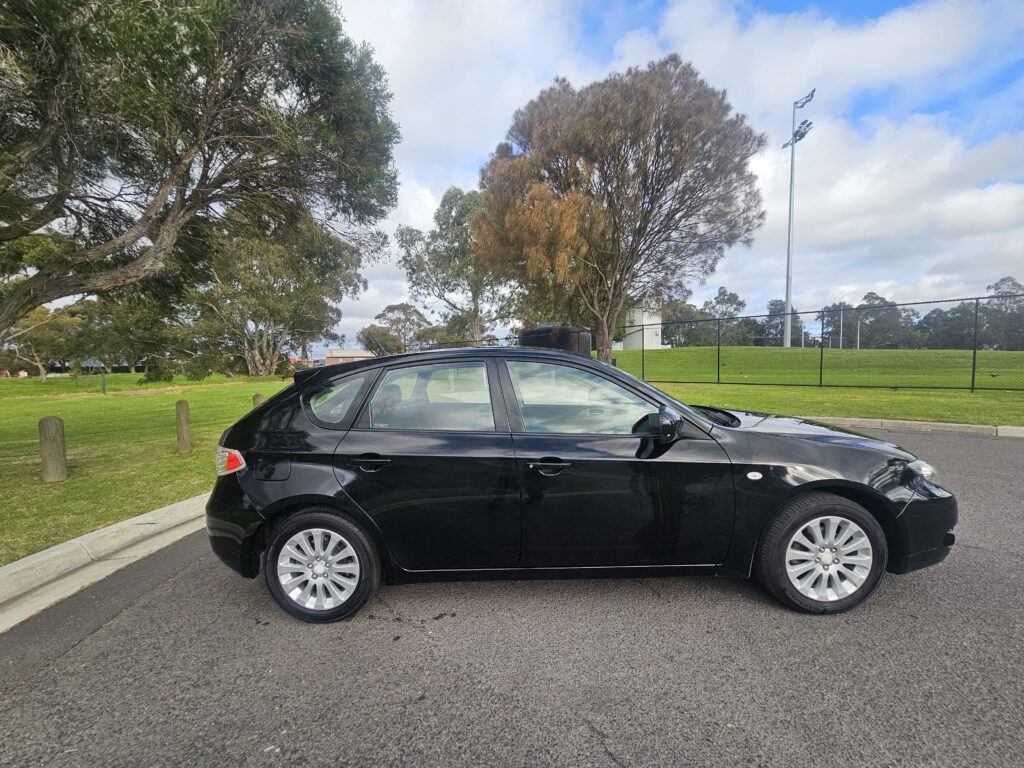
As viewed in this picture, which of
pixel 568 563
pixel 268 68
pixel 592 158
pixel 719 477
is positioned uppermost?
pixel 592 158

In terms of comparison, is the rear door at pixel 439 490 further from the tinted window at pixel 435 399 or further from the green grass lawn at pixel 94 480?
the green grass lawn at pixel 94 480

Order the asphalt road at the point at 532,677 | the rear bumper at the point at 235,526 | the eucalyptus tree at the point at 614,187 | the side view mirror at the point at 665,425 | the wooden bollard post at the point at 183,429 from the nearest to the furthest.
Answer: the asphalt road at the point at 532,677 < the side view mirror at the point at 665,425 < the rear bumper at the point at 235,526 < the wooden bollard post at the point at 183,429 < the eucalyptus tree at the point at 614,187

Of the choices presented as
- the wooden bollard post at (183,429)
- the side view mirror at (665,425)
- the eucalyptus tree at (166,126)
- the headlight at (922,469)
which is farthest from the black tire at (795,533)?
the wooden bollard post at (183,429)

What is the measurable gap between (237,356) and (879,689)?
49067 millimetres

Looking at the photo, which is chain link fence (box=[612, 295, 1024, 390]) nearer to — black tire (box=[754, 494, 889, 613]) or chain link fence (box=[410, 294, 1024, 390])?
chain link fence (box=[410, 294, 1024, 390])

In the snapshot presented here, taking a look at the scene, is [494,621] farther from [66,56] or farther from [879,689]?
[66,56]

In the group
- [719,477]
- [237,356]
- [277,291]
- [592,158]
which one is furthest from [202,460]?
[237,356]

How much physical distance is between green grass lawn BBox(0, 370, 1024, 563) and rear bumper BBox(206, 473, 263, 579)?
216 centimetres

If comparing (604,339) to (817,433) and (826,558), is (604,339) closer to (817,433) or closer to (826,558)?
(817,433)

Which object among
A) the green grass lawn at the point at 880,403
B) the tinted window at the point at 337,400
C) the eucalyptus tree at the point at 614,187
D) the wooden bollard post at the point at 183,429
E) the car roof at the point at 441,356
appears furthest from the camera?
the eucalyptus tree at the point at 614,187

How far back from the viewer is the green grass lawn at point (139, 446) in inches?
180

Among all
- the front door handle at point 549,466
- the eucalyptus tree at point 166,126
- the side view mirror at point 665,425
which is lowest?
the front door handle at point 549,466

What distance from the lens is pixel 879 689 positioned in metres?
2.08

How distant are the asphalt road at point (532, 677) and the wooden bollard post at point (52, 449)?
3826 mm
